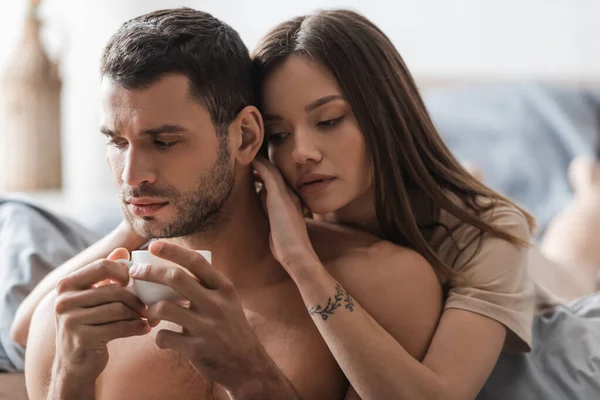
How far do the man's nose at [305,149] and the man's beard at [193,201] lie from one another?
0.11 metres

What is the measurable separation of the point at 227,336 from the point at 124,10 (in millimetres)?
3117

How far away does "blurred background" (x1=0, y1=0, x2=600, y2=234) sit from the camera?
3.19 meters

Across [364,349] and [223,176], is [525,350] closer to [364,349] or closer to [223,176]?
[364,349]

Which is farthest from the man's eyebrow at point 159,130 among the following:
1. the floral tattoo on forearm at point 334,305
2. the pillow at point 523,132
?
the pillow at point 523,132

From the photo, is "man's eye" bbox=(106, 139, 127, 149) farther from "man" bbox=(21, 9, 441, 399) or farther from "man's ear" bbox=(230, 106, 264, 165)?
"man's ear" bbox=(230, 106, 264, 165)

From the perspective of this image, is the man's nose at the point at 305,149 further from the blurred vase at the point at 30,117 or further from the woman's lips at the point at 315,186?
the blurred vase at the point at 30,117

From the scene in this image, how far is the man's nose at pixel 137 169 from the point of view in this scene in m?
1.18

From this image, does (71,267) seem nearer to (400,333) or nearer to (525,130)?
(400,333)

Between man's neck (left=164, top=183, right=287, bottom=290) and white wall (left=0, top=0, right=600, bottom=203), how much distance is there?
246 cm

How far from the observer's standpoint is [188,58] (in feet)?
4.09

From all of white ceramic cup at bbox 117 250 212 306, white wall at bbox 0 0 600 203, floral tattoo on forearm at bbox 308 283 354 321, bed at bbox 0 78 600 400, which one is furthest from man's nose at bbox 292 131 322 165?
white wall at bbox 0 0 600 203

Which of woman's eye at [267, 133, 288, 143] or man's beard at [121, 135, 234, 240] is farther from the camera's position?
woman's eye at [267, 133, 288, 143]

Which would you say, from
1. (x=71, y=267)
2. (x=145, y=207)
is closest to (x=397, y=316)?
(x=145, y=207)

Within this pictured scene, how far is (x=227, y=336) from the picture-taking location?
3.56ft
